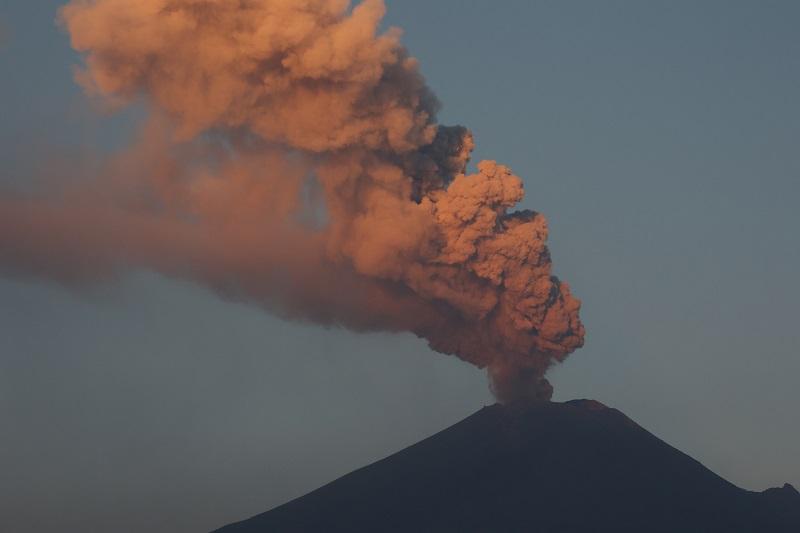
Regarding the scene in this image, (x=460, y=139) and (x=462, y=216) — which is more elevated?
(x=460, y=139)

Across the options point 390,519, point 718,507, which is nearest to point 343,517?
point 390,519

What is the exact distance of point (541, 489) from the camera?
5891 cm

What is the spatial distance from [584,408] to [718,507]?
284 inches

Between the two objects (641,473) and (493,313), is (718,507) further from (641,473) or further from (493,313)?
(493,313)

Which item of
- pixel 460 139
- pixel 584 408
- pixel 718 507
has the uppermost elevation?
pixel 460 139

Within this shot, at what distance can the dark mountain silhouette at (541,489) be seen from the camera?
57.6m

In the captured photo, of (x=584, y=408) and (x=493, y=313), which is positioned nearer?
(x=493, y=313)

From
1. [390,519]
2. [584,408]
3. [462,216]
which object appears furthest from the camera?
[584,408]

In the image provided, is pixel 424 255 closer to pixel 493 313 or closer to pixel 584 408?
pixel 493 313

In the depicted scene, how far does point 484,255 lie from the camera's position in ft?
175

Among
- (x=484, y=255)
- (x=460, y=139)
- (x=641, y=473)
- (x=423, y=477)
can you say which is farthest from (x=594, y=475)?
(x=460, y=139)

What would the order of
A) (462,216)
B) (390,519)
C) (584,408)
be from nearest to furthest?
(462,216), (390,519), (584,408)

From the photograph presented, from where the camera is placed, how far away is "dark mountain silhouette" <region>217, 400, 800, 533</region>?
189 ft

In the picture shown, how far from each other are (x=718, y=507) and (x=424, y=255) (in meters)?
17.6
